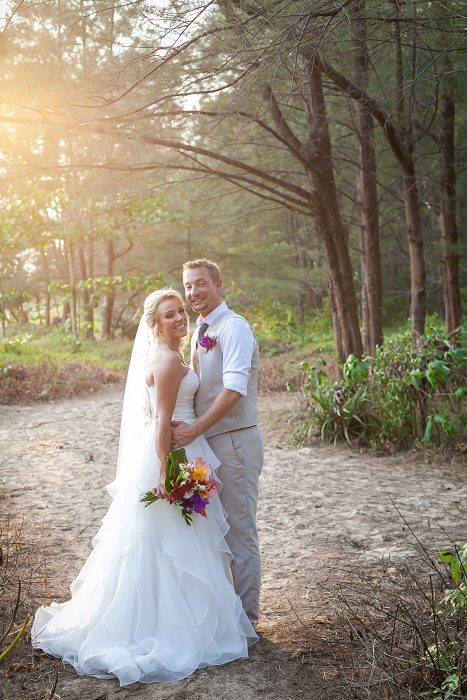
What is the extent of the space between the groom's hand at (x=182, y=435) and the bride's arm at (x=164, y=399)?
4 centimetres

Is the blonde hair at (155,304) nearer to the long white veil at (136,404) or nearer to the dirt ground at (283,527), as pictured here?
the long white veil at (136,404)

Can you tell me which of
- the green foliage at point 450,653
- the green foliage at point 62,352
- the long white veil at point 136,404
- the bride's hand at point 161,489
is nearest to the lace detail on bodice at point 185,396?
the long white veil at point 136,404

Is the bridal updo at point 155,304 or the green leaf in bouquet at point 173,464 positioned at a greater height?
the bridal updo at point 155,304

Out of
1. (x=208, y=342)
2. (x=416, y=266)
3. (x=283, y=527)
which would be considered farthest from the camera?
(x=416, y=266)

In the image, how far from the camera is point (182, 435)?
3.66 meters

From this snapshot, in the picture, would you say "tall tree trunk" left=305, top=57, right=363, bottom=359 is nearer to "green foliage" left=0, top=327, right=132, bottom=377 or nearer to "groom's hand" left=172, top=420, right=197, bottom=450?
"groom's hand" left=172, top=420, right=197, bottom=450

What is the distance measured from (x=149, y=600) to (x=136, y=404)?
106 centimetres

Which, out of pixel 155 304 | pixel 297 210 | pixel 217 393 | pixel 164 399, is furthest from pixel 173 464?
pixel 297 210

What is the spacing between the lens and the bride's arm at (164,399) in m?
3.62

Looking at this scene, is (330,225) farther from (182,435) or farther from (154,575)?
(154,575)

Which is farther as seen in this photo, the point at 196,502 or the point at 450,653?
the point at 196,502

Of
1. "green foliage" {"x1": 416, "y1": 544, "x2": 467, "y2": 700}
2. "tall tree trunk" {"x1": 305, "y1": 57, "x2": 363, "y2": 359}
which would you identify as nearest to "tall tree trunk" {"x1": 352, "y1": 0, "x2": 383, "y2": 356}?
"tall tree trunk" {"x1": 305, "y1": 57, "x2": 363, "y2": 359}

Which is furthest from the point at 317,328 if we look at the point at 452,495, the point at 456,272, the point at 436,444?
the point at 452,495

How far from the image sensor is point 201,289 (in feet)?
12.7
